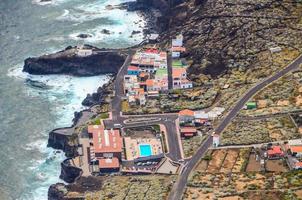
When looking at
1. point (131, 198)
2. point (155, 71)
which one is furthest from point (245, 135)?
point (155, 71)

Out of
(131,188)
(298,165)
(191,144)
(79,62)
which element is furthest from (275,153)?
(79,62)

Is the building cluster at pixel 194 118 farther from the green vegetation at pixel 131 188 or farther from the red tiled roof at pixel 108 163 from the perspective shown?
the green vegetation at pixel 131 188

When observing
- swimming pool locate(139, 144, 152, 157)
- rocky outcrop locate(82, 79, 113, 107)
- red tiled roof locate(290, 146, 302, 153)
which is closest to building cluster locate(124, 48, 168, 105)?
rocky outcrop locate(82, 79, 113, 107)

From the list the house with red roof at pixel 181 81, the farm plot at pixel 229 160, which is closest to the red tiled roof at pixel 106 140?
the farm plot at pixel 229 160

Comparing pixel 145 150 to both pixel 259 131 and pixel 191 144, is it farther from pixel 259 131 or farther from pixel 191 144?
pixel 259 131

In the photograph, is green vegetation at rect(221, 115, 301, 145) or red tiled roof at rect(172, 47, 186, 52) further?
red tiled roof at rect(172, 47, 186, 52)

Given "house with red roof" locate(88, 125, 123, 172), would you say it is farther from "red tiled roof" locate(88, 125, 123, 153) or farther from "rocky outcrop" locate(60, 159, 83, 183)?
"rocky outcrop" locate(60, 159, 83, 183)
